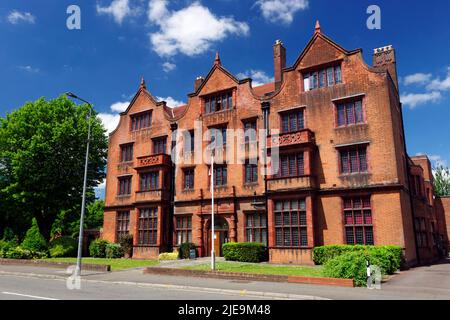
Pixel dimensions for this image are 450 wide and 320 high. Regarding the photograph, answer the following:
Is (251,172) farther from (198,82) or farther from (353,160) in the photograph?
(198,82)

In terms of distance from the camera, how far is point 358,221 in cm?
2381

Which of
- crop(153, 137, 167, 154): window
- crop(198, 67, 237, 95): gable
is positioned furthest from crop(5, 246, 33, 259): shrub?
crop(198, 67, 237, 95): gable

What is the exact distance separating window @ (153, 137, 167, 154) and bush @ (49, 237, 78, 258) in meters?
12.6

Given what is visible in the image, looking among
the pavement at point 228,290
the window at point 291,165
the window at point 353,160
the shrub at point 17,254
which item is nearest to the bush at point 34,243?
the shrub at point 17,254

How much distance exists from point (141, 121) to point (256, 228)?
17.0 meters

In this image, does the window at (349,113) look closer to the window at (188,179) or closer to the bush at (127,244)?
the window at (188,179)

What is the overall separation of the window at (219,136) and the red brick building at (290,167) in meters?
0.17

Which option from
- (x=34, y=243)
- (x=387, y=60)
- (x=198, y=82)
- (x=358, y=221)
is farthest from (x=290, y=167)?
(x=34, y=243)

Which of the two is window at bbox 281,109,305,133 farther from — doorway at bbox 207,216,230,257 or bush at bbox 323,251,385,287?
bush at bbox 323,251,385,287

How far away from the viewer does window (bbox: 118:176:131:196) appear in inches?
1431

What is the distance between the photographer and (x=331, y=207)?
81.1 feet

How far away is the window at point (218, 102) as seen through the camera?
31.3 metres
